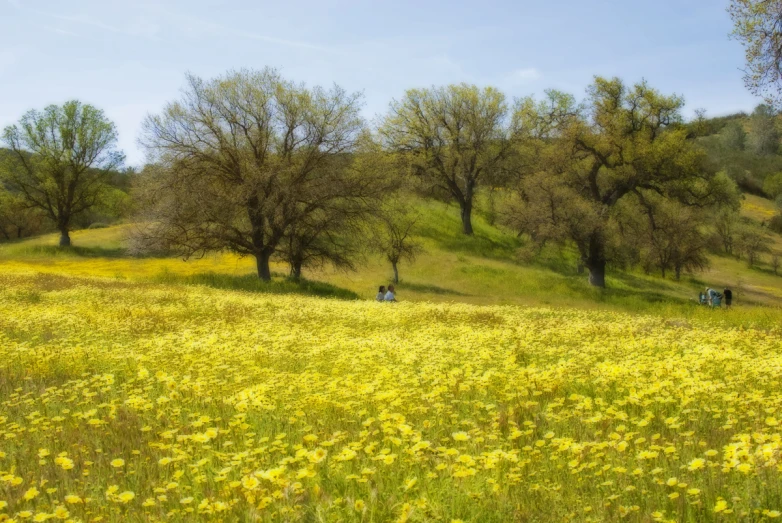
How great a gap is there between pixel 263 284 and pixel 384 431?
1095 inches

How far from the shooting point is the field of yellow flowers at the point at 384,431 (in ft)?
13.3

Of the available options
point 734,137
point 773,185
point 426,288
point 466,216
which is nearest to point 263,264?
point 426,288

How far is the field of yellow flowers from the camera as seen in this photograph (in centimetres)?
407

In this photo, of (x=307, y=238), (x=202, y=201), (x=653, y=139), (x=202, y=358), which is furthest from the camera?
(x=653, y=139)

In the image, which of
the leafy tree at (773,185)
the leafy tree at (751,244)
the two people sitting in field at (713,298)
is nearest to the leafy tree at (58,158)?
the two people sitting in field at (713,298)

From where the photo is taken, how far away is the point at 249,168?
33250 millimetres

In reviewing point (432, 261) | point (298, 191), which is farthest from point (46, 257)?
point (432, 261)

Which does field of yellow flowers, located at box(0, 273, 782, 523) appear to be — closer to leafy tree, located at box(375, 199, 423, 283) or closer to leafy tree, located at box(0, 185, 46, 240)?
leafy tree, located at box(375, 199, 423, 283)

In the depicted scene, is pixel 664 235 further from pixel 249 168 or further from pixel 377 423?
pixel 377 423

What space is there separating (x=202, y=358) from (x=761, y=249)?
8072cm

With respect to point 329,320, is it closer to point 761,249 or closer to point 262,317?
point 262,317

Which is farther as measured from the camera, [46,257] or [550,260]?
[550,260]

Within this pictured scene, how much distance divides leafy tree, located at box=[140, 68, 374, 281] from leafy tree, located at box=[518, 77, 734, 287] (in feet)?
42.6

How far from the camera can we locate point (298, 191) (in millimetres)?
32812
